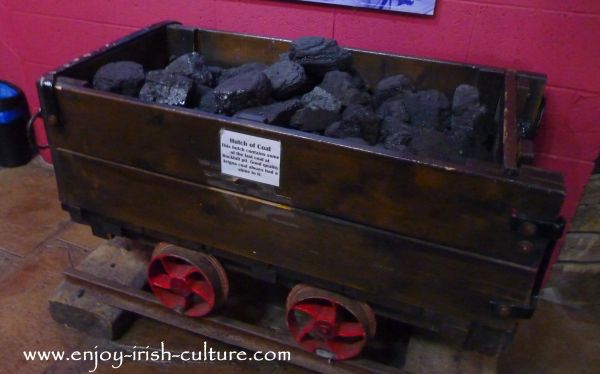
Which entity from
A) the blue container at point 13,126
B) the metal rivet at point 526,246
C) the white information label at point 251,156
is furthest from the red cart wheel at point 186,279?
the blue container at point 13,126

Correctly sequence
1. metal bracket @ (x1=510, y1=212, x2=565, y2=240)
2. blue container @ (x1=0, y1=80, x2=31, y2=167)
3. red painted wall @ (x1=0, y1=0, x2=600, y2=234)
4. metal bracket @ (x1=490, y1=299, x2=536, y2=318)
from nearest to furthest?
1. metal bracket @ (x1=510, y1=212, x2=565, y2=240)
2. metal bracket @ (x1=490, y1=299, x2=536, y2=318)
3. red painted wall @ (x1=0, y1=0, x2=600, y2=234)
4. blue container @ (x1=0, y1=80, x2=31, y2=167)

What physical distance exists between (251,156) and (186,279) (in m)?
0.46

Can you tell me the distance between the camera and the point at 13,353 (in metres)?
1.52

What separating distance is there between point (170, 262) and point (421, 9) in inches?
41.6

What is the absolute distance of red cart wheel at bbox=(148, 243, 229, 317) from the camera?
1.35 metres

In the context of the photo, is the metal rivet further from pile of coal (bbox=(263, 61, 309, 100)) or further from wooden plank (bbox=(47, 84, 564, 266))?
pile of coal (bbox=(263, 61, 309, 100))

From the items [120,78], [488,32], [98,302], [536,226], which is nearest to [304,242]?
[536,226]

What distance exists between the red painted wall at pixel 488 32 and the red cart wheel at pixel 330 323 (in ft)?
2.76

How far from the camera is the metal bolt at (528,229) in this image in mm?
941

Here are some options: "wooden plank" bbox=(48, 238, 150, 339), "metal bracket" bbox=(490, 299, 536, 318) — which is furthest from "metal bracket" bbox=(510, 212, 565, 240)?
"wooden plank" bbox=(48, 238, 150, 339)

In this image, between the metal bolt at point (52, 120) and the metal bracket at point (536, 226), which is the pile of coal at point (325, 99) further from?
the metal bracket at point (536, 226)

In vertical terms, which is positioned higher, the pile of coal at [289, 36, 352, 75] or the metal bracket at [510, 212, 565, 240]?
the pile of coal at [289, 36, 352, 75]

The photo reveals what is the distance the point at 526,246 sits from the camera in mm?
974

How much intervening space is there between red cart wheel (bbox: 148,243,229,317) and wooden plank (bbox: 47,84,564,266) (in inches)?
9.6
